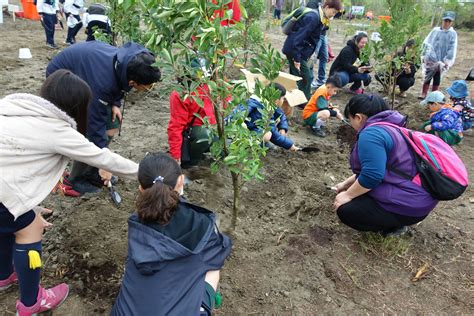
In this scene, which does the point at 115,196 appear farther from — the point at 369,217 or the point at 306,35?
the point at 306,35

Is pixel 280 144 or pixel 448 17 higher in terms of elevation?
pixel 448 17

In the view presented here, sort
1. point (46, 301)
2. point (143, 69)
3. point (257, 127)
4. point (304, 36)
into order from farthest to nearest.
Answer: point (304, 36) < point (257, 127) < point (143, 69) < point (46, 301)

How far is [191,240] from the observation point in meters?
1.64

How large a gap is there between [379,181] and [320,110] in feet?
7.87

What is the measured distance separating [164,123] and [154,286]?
3.22 meters

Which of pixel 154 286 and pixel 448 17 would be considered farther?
pixel 448 17

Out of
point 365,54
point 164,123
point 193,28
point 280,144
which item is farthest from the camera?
point 365,54

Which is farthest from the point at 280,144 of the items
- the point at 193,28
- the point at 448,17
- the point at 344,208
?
the point at 448,17

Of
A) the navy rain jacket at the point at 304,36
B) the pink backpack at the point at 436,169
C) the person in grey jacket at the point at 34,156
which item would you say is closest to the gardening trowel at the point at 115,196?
the person in grey jacket at the point at 34,156

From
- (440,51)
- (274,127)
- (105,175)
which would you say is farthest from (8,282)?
(440,51)

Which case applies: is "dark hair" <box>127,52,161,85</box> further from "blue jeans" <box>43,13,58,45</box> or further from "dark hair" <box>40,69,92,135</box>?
A: "blue jeans" <box>43,13,58,45</box>

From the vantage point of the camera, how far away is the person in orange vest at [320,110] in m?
4.64

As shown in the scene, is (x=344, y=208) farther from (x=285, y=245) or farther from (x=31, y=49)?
(x=31, y=49)

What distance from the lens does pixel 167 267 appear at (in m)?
1.58
